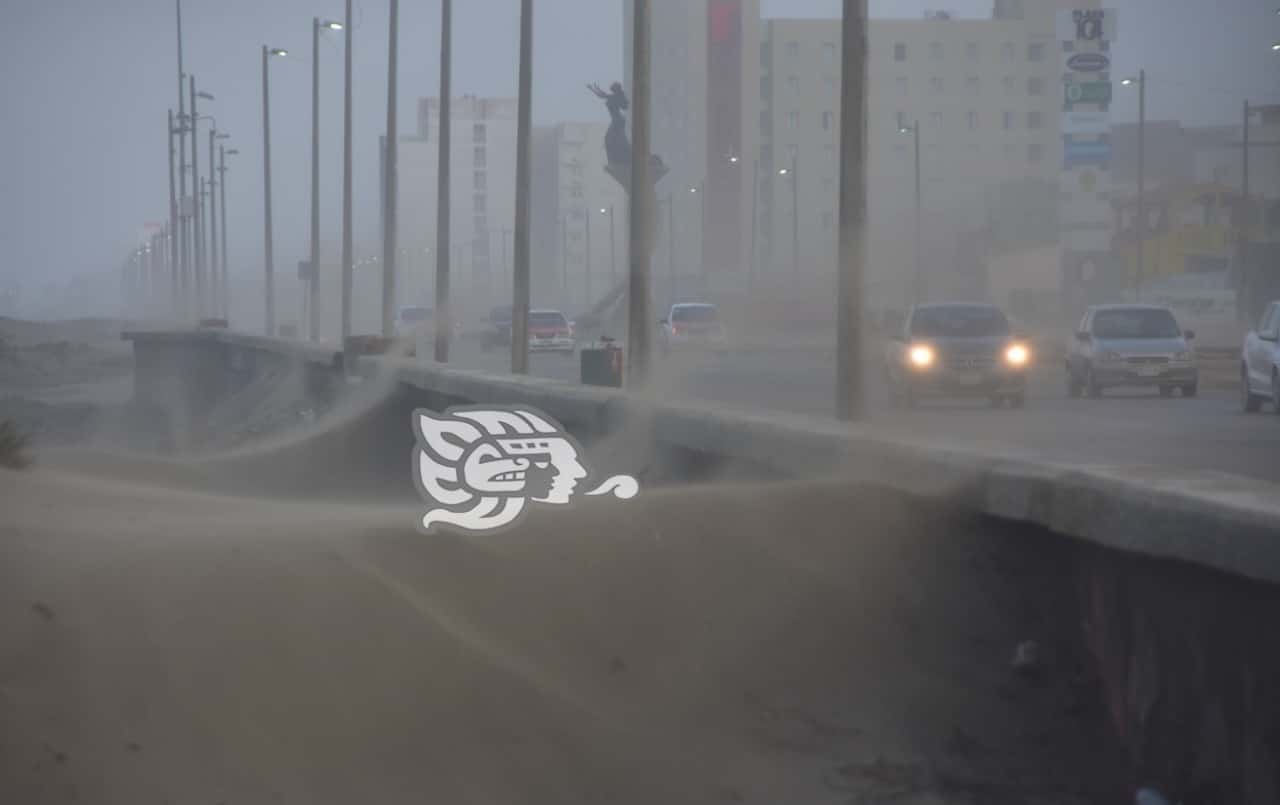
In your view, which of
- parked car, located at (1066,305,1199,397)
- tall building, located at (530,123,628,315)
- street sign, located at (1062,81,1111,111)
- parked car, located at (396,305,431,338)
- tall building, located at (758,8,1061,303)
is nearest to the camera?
parked car, located at (1066,305,1199,397)

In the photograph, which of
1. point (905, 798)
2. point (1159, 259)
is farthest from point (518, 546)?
point (1159, 259)

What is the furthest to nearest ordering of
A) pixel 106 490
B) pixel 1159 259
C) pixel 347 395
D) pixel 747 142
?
pixel 747 142 → pixel 1159 259 → pixel 347 395 → pixel 106 490

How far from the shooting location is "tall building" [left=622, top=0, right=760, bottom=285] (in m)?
114

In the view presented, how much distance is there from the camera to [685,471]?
1248 cm

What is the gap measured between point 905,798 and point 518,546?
2.59m

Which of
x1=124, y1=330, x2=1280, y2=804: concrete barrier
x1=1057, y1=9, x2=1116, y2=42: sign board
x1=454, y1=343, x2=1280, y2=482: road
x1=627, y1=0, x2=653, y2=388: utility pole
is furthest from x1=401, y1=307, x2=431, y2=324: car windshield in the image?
Answer: x1=124, y1=330, x2=1280, y2=804: concrete barrier

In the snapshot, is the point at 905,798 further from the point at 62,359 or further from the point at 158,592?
the point at 62,359

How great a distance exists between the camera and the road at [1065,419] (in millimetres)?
19734

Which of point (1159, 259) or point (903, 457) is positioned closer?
point (903, 457)

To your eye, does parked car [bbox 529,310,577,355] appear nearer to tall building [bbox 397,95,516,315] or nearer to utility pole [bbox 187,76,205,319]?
utility pole [bbox 187,76,205,319]

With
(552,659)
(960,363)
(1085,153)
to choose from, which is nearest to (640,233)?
(960,363)

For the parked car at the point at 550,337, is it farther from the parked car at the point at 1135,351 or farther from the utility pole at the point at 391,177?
the parked car at the point at 1135,351

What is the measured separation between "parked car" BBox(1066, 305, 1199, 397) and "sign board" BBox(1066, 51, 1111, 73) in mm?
45391

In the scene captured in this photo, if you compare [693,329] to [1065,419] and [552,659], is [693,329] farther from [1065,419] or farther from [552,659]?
[552,659]
